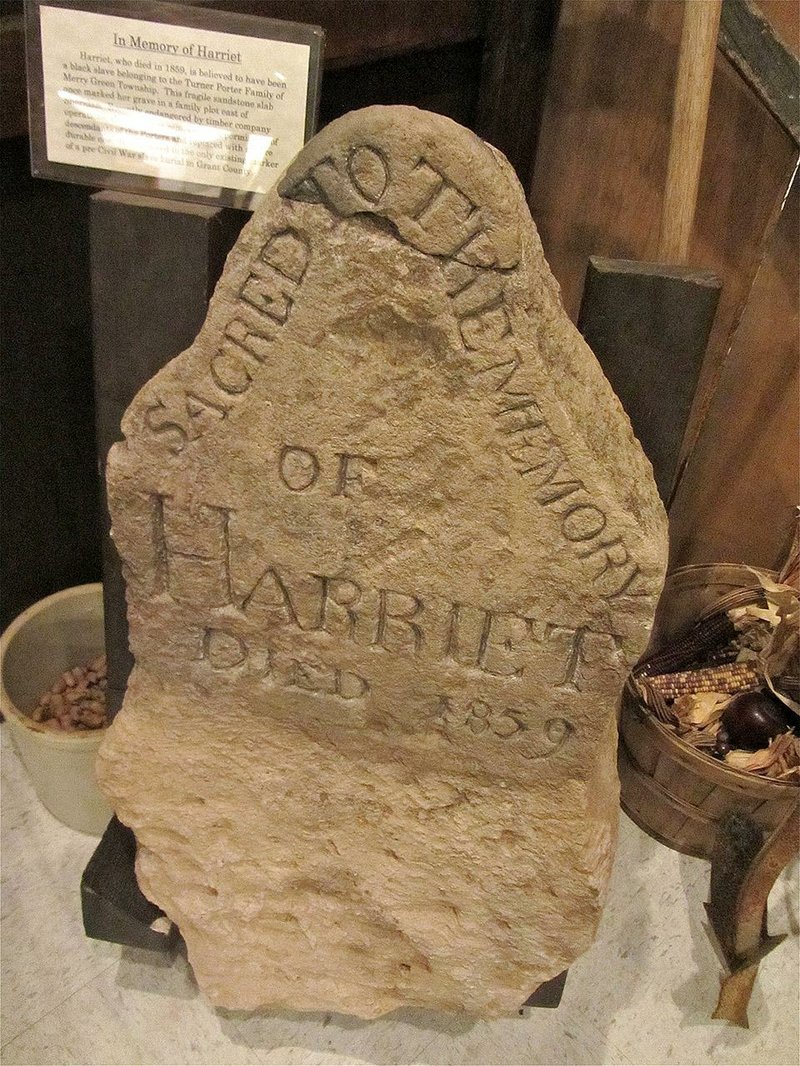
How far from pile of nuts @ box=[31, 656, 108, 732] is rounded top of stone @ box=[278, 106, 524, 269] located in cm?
124

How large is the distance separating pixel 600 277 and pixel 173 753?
0.82m

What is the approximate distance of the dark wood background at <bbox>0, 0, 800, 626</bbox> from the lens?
162cm

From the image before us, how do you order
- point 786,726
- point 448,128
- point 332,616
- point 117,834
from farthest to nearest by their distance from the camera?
point 786,726
point 117,834
point 332,616
point 448,128

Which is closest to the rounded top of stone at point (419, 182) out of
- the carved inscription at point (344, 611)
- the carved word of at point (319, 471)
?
the carved word of at point (319, 471)

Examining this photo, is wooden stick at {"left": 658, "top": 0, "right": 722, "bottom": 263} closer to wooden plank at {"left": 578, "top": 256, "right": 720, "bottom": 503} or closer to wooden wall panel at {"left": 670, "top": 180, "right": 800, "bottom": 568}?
wooden plank at {"left": 578, "top": 256, "right": 720, "bottom": 503}

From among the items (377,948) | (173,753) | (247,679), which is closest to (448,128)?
(247,679)

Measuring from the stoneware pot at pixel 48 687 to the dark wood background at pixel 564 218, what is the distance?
163 millimetres

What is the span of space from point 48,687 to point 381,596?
1.08 meters

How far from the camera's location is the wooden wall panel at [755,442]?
67.3 inches

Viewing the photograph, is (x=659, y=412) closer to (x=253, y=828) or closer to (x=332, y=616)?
(x=332, y=616)

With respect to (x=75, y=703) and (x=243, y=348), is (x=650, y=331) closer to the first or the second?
(x=243, y=348)

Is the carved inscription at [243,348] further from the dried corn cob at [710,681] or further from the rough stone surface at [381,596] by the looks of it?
the dried corn cob at [710,681]

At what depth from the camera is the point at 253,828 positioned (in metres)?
1.26

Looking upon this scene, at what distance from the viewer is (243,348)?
2.95 feet
